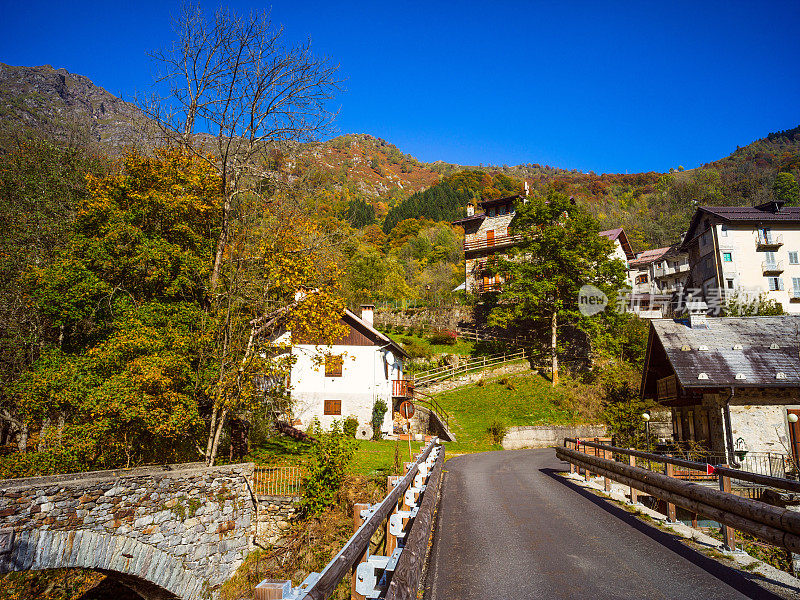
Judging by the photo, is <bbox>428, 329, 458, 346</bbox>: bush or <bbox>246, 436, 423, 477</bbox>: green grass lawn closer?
<bbox>246, 436, 423, 477</bbox>: green grass lawn

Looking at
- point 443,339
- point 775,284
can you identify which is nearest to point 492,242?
point 443,339

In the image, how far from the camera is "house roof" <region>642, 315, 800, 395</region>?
19781 mm

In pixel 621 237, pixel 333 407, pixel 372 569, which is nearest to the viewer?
pixel 372 569

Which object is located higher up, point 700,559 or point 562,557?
point 700,559

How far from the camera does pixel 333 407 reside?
30781 mm

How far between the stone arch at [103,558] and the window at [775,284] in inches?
2174

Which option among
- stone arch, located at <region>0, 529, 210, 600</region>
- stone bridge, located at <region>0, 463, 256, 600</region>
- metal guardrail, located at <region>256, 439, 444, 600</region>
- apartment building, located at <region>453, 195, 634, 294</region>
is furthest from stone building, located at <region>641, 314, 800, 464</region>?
apartment building, located at <region>453, 195, 634, 294</region>

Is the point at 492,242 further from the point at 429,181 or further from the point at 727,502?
the point at 429,181

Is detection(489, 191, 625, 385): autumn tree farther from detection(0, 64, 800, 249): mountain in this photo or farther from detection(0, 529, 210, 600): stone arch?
detection(0, 529, 210, 600): stone arch

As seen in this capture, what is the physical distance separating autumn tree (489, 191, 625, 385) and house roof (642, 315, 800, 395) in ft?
51.6

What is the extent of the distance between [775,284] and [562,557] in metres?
54.3

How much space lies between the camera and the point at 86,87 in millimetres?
100938

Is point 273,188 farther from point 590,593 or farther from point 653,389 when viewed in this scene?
point 653,389

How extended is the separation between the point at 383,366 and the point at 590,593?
27.3m
